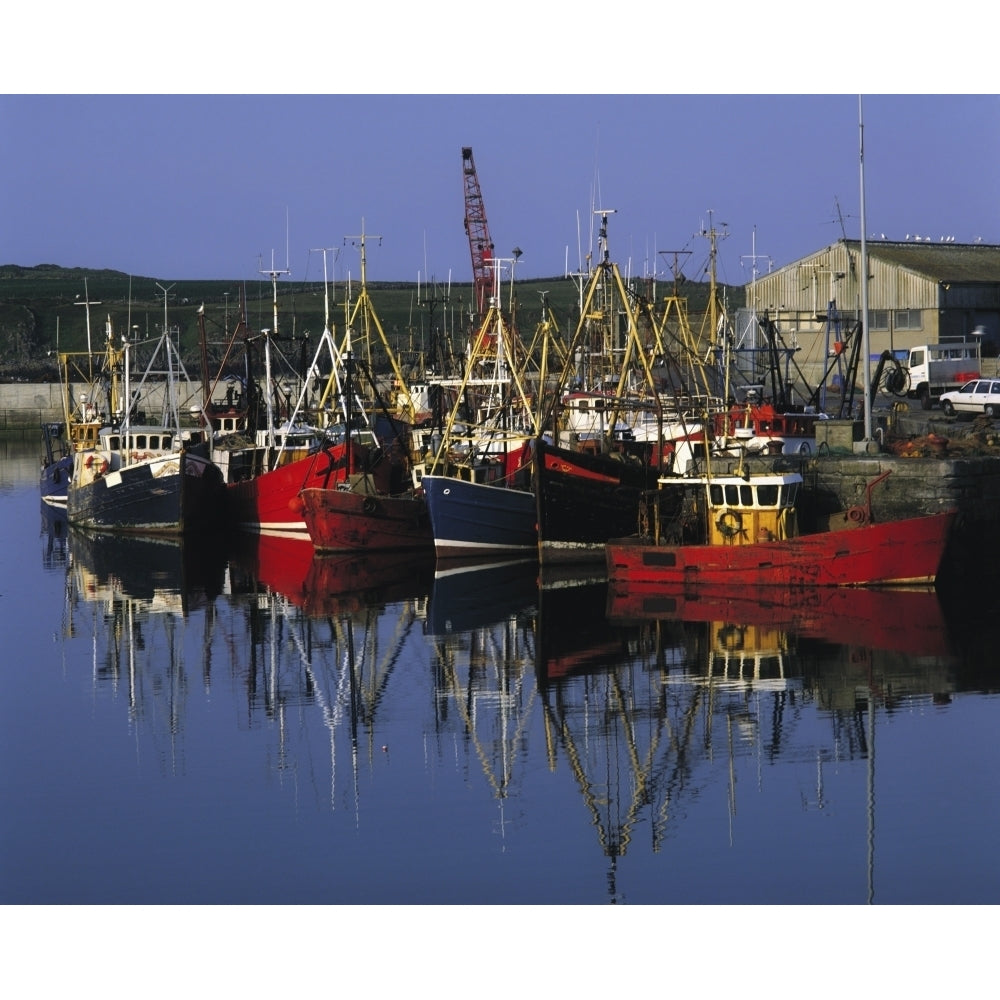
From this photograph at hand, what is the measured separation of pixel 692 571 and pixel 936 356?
2595cm

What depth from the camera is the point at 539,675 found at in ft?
69.8

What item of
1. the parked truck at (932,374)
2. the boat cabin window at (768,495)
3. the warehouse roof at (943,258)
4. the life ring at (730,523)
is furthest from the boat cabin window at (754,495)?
the warehouse roof at (943,258)

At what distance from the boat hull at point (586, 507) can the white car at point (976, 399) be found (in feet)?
48.9

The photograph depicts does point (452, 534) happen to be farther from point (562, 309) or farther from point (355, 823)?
point (562, 309)

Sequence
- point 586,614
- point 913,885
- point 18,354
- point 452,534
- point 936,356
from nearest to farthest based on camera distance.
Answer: point 913,885 < point 586,614 < point 452,534 < point 936,356 < point 18,354

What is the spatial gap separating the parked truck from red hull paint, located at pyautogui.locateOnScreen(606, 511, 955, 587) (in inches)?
866

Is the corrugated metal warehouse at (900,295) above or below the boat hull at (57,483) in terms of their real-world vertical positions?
above

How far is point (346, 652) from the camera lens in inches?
922

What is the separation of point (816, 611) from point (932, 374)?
2508 cm

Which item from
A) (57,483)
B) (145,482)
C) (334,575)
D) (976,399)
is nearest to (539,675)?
(334,575)

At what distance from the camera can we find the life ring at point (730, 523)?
87.6 feet

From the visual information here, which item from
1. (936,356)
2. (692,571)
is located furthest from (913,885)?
(936,356)

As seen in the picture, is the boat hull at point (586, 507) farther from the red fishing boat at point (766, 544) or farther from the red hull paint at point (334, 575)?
the red hull paint at point (334, 575)

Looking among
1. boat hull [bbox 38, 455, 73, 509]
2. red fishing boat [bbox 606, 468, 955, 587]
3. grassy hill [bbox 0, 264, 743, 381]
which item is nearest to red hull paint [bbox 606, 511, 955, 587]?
red fishing boat [bbox 606, 468, 955, 587]
